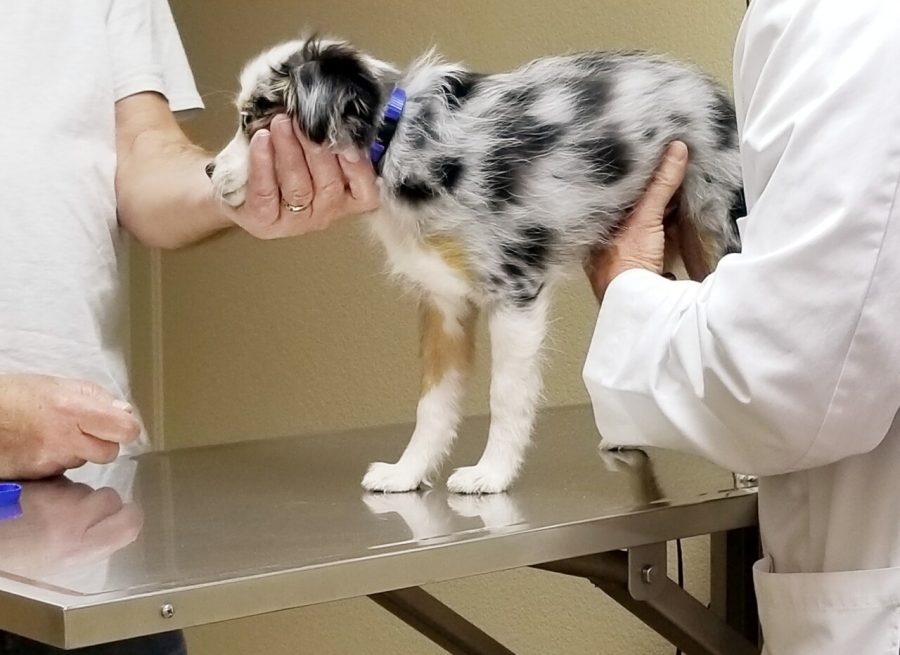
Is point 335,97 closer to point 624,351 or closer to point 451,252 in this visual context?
point 451,252

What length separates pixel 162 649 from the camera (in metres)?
1.19

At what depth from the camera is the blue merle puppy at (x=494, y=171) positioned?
1.09 meters

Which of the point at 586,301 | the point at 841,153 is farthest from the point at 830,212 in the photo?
the point at 586,301

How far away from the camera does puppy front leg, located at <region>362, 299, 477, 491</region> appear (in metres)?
1.13

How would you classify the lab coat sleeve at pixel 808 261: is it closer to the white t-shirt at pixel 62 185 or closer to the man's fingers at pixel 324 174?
the man's fingers at pixel 324 174

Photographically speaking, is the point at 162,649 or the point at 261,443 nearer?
the point at 162,649

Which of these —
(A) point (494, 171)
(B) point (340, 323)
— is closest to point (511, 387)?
(A) point (494, 171)

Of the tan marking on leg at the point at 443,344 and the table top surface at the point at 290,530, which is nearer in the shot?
the table top surface at the point at 290,530

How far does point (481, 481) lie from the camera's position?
107cm

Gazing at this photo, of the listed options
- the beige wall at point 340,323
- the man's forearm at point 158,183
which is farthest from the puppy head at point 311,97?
the beige wall at point 340,323

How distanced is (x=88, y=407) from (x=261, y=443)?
474 mm

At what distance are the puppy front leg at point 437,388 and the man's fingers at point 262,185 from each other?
20cm

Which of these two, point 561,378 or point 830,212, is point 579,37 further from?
point 830,212

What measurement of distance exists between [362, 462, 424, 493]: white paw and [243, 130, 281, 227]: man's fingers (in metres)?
0.29
